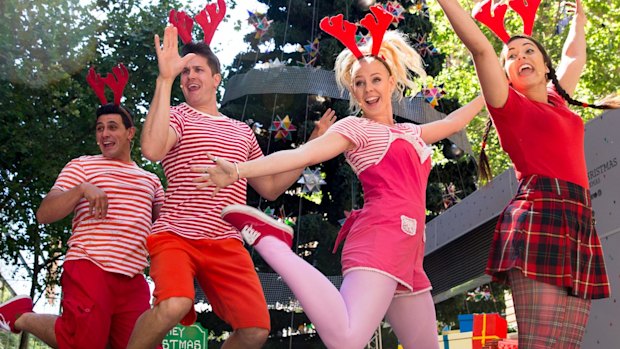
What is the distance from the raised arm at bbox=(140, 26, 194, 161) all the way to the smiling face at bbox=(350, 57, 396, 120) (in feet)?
2.77

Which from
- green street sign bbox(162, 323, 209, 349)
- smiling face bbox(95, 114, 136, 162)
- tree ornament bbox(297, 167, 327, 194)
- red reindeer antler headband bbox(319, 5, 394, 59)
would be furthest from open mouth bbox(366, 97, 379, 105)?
green street sign bbox(162, 323, 209, 349)

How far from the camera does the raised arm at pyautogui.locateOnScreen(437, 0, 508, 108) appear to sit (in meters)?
3.61

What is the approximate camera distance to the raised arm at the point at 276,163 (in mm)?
3621

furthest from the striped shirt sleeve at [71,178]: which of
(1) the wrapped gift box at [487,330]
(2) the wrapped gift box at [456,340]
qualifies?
(2) the wrapped gift box at [456,340]

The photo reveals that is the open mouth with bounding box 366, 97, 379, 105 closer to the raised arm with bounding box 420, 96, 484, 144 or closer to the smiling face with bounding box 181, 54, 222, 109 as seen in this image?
the raised arm with bounding box 420, 96, 484, 144

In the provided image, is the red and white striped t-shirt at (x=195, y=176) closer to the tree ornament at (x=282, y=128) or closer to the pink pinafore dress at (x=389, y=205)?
the pink pinafore dress at (x=389, y=205)

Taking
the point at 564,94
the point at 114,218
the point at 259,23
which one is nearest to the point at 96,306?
the point at 114,218

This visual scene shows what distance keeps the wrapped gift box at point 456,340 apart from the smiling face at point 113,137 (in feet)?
17.7

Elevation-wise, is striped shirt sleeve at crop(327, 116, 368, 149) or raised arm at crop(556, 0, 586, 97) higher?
raised arm at crop(556, 0, 586, 97)

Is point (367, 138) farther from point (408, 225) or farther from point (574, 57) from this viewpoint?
point (574, 57)

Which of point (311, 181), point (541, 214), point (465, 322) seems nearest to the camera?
point (541, 214)

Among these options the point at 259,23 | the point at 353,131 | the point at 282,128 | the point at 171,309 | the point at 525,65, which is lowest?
the point at 171,309

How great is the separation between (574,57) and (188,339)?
1103 centimetres

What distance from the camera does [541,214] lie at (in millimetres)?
3607
